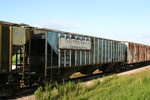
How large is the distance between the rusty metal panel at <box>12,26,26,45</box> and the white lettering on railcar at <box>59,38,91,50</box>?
274 cm

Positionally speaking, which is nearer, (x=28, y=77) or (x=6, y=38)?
(x=6, y=38)

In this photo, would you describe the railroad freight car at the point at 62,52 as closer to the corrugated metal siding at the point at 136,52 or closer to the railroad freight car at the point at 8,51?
the railroad freight car at the point at 8,51

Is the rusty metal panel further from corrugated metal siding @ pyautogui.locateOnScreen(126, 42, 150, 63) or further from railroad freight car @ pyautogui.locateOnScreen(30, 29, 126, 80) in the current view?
corrugated metal siding @ pyautogui.locateOnScreen(126, 42, 150, 63)

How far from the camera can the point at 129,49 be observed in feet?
70.6

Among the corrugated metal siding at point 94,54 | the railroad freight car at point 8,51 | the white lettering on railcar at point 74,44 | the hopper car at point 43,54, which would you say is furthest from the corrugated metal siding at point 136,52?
the railroad freight car at point 8,51

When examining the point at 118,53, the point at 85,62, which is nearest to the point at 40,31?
the point at 85,62

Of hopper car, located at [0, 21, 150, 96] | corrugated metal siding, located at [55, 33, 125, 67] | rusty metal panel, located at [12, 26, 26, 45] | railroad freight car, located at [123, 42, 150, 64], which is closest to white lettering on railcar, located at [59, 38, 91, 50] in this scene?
hopper car, located at [0, 21, 150, 96]

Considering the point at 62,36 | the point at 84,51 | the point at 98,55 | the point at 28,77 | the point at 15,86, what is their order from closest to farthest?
1. the point at 15,86
2. the point at 28,77
3. the point at 62,36
4. the point at 84,51
5. the point at 98,55

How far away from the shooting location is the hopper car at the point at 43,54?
A: 25.9 ft

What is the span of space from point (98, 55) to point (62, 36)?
16.6ft

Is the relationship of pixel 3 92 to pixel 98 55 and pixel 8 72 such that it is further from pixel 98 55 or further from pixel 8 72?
pixel 98 55

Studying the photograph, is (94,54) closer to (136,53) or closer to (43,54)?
(43,54)

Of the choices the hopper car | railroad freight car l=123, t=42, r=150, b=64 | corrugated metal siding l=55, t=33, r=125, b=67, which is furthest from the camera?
railroad freight car l=123, t=42, r=150, b=64

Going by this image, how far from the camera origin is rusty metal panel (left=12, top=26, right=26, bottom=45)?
8.08m
